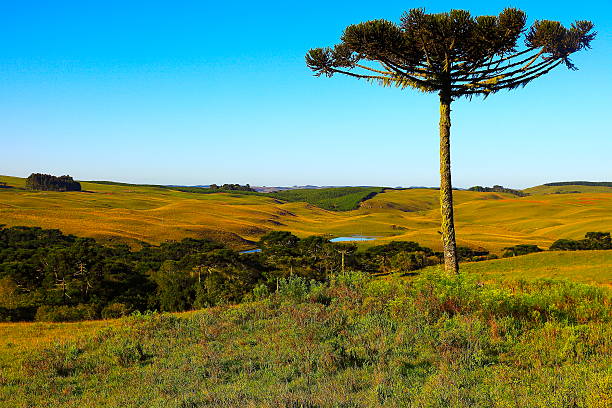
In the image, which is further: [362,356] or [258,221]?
[258,221]

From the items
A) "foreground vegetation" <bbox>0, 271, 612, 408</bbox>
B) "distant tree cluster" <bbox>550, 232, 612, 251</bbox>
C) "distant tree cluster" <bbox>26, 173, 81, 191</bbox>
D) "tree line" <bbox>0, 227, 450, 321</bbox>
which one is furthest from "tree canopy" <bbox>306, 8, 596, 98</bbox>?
"distant tree cluster" <bbox>26, 173, 81, 191</bbox>

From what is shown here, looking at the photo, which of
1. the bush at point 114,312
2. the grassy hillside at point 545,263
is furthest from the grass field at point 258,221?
the bush at point 114,312

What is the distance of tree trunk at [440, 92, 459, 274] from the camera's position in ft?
43.3

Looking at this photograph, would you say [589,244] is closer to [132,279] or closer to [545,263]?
[545,263]

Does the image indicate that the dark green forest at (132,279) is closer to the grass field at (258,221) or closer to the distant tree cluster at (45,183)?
the grass field at (258,221)

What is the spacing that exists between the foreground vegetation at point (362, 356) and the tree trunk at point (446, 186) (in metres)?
2.39

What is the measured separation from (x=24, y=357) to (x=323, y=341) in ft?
24.5

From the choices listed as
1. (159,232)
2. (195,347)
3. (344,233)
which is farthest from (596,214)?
(195,347)

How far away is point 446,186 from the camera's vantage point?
13258mm

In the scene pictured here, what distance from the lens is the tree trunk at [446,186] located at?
1321cm

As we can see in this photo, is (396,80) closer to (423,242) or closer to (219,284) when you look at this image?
(219,284)

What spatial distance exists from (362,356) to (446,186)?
26.0 feet

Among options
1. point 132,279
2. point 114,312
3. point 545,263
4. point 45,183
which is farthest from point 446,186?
point 45,183

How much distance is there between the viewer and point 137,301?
105ft
